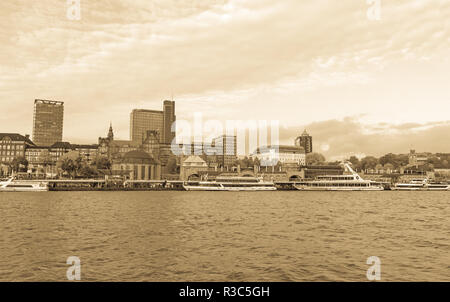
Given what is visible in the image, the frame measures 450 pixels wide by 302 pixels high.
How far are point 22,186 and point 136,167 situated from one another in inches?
2094

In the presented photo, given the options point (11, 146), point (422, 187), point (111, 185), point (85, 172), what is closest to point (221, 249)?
point (111, 185)

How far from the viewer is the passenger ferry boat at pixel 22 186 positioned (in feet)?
341

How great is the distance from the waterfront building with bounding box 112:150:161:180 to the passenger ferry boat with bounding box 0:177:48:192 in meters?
44.4

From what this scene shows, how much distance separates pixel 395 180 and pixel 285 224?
159004mm

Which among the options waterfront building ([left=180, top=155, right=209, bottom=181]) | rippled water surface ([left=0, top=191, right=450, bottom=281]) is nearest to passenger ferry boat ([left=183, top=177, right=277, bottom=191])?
waterfront building ([left=180, top=155, right=209, bottom=181])

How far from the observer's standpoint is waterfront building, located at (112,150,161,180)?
153125 millimetres

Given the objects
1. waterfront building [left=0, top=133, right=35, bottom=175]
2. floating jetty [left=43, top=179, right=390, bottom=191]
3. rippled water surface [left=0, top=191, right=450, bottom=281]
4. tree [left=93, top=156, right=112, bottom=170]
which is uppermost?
waterfront building [left=0, top=133, right=35, bottom=175]

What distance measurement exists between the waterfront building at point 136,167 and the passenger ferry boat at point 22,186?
4436 cm

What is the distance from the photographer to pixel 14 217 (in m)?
41.3

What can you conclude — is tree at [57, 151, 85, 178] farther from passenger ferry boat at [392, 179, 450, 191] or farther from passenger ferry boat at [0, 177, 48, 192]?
passenger ferry boat at [392, 179, 450, 191]

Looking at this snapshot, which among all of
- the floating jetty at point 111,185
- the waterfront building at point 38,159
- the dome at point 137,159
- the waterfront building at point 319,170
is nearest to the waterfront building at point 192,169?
the dome at point 137,159

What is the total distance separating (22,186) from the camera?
106m

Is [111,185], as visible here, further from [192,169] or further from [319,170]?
[319,170]

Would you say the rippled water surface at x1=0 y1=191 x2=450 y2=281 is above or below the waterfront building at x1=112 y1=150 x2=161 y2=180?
below
